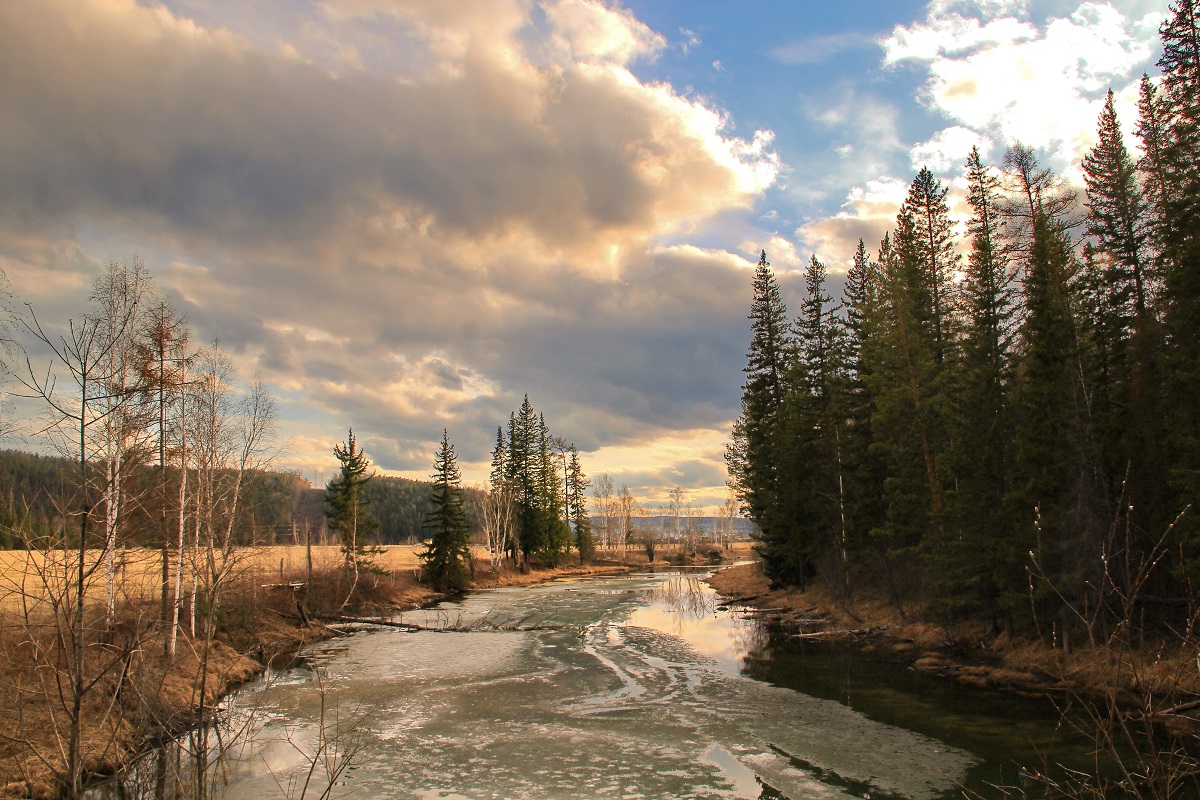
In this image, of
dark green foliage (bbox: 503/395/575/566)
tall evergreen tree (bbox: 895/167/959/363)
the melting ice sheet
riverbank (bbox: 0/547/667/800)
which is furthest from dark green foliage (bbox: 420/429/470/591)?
tall evergreen tree (bbox: 895/167/959/363)

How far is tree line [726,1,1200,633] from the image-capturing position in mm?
18875

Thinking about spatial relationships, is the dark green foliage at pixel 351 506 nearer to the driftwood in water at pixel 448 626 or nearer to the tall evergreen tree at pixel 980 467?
the driftwood in water at pixel 448 626

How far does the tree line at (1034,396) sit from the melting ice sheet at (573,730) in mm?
5233

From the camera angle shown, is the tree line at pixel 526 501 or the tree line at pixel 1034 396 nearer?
the tree line at pixel 1034 396

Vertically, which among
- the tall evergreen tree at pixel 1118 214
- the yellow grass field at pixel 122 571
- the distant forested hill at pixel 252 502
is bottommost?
the yellow grass field at pixel 122 571

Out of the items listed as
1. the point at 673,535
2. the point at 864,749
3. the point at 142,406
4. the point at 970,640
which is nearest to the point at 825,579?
the point at 970,640

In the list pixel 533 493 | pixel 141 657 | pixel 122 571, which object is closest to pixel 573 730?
pixel 122 571

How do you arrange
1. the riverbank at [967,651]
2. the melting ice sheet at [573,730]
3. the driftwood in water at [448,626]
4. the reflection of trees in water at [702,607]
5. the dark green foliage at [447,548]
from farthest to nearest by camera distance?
1. the dark green foliage at [447,548]
2. the driftwood in water at [448,626]
3. the reflection of trees in water at [702,607]
4. the riverbank at [967,651]
5. the melting ice sheet at [573,730]

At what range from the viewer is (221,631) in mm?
26750

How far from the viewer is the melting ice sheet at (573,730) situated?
42.7 ft

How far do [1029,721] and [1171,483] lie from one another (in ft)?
21.2

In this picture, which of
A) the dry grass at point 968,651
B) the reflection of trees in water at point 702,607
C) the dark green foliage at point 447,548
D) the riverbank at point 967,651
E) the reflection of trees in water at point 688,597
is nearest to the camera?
the riverbank at point 967,651

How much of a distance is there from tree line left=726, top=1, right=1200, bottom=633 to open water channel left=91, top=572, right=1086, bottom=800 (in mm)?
3975

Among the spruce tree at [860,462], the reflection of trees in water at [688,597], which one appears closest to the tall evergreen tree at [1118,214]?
the spruce tree at [860,462]
